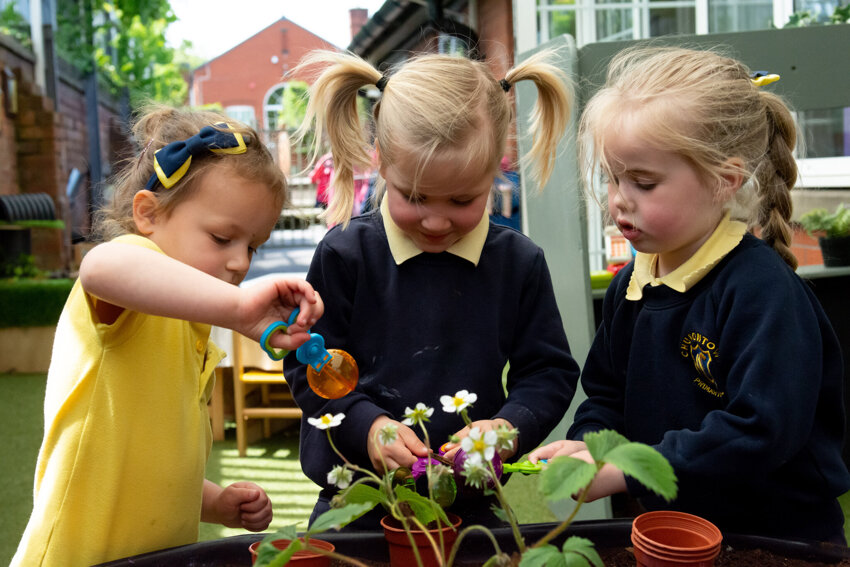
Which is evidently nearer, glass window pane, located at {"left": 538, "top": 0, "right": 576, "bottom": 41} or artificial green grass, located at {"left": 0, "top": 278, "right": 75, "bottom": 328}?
artificial green grass, located at {"left": 0, "top": 278, "right": 75, "bottom": 328}

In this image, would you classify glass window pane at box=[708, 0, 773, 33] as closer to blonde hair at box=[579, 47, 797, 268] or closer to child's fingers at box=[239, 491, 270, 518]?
blonde hair at box=[579, 47, 797, 268]

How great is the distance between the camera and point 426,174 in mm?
1154

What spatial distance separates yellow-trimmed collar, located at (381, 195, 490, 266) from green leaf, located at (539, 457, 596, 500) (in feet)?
2.04

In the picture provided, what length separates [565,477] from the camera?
0.67m

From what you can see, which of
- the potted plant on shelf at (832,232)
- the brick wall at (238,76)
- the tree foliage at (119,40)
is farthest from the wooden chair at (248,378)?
the brick wall at (238,76)

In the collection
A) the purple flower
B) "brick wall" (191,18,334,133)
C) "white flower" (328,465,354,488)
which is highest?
"brick wall" (191,18,334,133)

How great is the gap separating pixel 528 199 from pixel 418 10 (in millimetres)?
7167

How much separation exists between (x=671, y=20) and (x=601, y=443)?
18.1ft

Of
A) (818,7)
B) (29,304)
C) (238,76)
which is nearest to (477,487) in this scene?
(818,7)

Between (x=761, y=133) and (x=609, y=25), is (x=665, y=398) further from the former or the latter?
(x=609, y=25)

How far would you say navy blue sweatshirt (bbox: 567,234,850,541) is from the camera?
97 centimetres

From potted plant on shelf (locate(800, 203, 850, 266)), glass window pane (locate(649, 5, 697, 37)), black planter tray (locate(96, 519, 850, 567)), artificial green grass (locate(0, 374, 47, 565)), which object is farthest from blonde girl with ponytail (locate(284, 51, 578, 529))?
glass window pane (locate(649, 5, 697, 37))

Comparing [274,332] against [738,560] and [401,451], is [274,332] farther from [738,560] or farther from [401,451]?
[738,560]

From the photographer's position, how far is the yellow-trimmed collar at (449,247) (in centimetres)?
127
